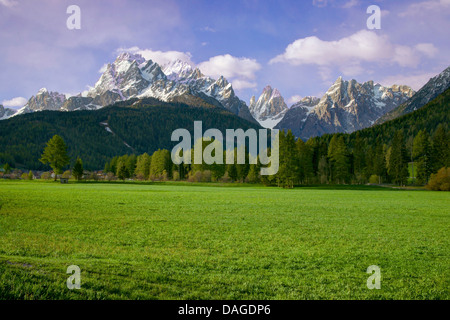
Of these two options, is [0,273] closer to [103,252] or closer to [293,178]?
[103,252]

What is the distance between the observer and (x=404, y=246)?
15.2 metres

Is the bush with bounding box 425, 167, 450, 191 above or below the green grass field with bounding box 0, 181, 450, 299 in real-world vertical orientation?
above

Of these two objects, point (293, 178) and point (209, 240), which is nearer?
point (209, 240)

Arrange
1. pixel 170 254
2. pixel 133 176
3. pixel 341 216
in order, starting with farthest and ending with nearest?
pixel 133 176 < pixel 341 216 < pixel 170 254

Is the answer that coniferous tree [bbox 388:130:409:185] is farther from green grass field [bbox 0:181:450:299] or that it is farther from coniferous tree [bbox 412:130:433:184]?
green grass field [bbox 0:181:450:299]

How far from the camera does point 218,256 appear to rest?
12.6 m

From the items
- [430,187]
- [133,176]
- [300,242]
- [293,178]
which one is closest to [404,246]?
[300,242]

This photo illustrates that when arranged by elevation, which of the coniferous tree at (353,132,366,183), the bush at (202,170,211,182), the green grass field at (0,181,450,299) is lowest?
the green grass field at (0,181,450,299)

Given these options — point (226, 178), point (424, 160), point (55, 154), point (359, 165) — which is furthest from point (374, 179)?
point (55, 154)

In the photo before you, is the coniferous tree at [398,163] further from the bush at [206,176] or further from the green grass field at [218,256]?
the green grass field at [218,256]

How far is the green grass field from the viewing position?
8445mm

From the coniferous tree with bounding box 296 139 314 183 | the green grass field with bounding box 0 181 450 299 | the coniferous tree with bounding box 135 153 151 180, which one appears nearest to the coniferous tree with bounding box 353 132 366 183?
the coniferous tree with bounding box 296 139 314 183
